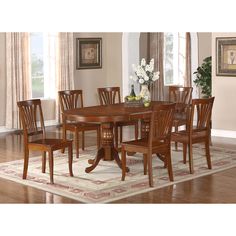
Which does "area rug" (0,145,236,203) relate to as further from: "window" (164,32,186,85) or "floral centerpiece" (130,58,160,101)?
"window" (164,32,186,85)

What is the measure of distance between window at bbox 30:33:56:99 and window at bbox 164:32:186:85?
3589 mm

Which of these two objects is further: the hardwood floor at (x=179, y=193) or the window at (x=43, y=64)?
the window at (x=43, y=64)

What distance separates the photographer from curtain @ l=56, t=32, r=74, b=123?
10055 millimetres

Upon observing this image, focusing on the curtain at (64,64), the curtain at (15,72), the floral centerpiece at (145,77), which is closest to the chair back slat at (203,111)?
the floral centerpiece at (145,77)

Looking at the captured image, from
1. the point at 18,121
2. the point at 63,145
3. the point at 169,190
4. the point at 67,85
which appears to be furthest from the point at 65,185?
the point at 67,85

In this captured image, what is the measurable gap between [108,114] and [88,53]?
5507 mm

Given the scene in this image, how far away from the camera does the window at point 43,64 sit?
981 cm

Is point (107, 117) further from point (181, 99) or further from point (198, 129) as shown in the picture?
point (181, 99)

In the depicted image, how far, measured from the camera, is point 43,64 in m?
10.0

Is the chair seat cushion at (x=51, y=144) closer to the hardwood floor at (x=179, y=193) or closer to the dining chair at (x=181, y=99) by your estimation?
the hardwood floor at (x=179, y=193)

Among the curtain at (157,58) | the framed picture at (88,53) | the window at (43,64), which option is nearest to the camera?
the window at (43,64)

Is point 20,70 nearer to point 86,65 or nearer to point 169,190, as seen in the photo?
point 86,65

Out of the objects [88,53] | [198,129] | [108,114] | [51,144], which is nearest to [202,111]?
[198,129]
